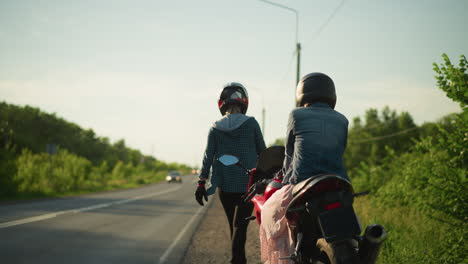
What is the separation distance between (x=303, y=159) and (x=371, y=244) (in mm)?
735

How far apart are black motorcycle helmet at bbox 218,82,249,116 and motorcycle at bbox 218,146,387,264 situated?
6.50 ft

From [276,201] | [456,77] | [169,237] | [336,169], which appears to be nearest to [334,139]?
[336,169]

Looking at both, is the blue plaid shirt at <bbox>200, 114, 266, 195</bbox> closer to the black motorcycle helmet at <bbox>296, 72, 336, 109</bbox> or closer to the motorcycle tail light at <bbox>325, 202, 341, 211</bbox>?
the black motorcycle helmet at <bbox>296, 72, 336, 109</bbox>

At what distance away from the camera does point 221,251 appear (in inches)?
285

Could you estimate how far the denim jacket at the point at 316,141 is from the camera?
2695mm

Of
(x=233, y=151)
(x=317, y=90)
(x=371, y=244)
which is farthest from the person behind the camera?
(x=233, y=151)

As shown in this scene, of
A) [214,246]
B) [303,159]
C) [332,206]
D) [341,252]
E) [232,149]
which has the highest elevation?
[232,149]

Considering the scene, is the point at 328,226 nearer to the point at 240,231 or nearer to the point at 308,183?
the point at 308,183

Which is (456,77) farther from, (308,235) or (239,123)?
(308,235)

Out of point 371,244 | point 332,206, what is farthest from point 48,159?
point 371,244

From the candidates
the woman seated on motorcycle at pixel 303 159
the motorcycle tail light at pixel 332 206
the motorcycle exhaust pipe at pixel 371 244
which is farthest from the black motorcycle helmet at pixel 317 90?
the motorcycle exhaust pipe at pixel 371 244

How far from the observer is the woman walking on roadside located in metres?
4.23

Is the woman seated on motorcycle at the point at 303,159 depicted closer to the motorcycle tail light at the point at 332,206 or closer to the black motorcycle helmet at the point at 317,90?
the black motorcycle helmet at the point at 317,90

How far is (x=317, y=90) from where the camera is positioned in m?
3.03
